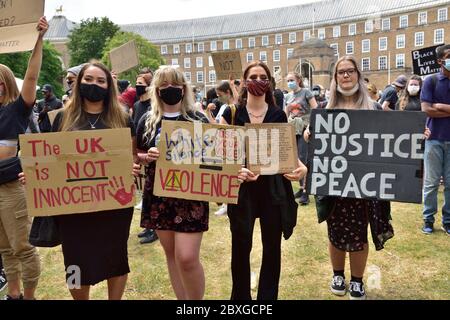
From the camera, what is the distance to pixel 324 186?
3426mm

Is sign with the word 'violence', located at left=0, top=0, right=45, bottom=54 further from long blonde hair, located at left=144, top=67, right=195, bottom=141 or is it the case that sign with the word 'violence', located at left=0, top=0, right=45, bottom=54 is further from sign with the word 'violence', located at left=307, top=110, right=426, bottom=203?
sign with the word 'violence', located at left=307, top=110, right=426, bottom=203

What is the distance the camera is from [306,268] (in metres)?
4.64

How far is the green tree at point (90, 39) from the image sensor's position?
59.9 meters

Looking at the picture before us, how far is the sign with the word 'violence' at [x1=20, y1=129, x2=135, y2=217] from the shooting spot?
2.87 meters

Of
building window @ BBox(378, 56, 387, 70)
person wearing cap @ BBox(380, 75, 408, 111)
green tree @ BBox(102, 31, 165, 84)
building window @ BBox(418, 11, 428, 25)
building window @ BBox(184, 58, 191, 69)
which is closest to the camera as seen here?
person wearing cap @ BBox(380, 75, 408, 111)

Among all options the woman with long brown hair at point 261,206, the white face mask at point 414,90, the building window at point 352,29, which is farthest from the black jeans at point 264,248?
the building window at point 352,29

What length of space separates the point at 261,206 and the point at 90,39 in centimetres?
6348

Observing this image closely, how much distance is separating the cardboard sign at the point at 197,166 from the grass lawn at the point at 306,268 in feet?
4.99

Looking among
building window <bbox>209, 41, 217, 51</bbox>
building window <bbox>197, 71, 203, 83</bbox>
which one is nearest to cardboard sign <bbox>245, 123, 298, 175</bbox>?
building window <bbox>197, 71, 203, 83</bbox>

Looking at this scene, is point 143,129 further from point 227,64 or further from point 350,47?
point 350,47

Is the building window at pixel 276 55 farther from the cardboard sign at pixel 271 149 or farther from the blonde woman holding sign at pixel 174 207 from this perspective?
the cardboard sign at pixel 271 149

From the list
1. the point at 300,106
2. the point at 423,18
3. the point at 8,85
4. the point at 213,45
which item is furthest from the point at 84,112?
the point at 213,45

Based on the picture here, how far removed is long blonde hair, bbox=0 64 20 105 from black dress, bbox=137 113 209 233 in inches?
50.9
